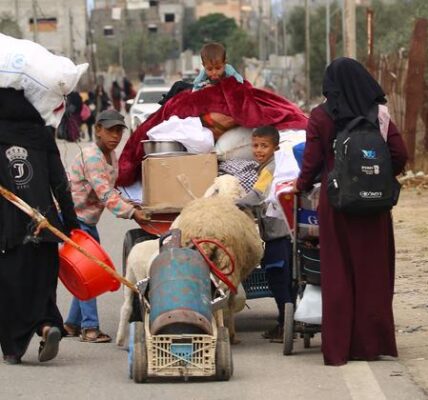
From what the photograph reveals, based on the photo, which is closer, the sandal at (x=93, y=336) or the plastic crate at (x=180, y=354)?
the plastic crate at (x=180, y=354)

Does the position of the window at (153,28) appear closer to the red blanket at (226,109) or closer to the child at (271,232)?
the red blanket at (226,109)

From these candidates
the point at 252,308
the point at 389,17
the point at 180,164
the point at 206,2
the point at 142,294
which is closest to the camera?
the point at 142,294

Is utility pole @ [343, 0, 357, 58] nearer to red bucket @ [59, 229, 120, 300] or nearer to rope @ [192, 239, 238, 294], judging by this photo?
red bucket @ [59, 229, 120, 300]

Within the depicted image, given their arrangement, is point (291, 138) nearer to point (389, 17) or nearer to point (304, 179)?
point (304, 179)

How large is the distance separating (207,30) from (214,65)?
164m

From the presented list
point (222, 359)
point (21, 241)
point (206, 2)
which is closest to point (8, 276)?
point (21, 241)

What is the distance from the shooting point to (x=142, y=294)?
8797 millimetres

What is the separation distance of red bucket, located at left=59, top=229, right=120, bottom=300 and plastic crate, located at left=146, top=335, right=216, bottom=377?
3.28 ft

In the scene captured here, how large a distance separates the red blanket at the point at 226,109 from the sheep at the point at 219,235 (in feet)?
2.61

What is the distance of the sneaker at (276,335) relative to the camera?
33.2 ft

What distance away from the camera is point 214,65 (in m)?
10.6

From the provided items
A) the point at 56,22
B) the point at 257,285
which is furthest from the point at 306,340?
the point at 56,22

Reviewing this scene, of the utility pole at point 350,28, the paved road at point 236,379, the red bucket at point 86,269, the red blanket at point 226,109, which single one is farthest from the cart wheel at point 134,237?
the utility pole at point 350,28

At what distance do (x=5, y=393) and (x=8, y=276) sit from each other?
3.70 feet
